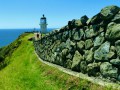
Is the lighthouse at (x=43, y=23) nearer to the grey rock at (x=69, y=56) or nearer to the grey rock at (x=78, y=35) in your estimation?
the grey rock at (x=69, y=56)

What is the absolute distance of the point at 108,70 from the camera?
9.89 metres

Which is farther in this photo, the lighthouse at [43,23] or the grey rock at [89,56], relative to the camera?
the lighthouse at [43,23]

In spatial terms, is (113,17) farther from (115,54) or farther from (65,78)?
(65,78)

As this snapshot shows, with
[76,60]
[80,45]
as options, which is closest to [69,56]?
[76,60]

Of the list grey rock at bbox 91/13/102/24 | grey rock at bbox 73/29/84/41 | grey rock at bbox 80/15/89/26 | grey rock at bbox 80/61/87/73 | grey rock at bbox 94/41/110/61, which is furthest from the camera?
grey rock at bbox 73/29/84/41

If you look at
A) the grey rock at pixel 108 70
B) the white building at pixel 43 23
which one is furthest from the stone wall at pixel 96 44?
the white building at pixel 43 23

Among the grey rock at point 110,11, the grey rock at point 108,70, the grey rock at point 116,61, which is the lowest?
the grey rock at point 108,70

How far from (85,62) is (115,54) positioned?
2.38 m

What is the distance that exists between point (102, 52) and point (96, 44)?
2.02 ft

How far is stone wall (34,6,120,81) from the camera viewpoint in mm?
9781

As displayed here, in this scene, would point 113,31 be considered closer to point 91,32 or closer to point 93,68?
point 91,32

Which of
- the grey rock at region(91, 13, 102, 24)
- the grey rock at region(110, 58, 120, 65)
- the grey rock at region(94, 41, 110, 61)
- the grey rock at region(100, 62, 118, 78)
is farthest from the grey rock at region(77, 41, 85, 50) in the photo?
the grey rock at region(110, 58, 120, 65)

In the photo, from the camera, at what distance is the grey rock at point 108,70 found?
31.5 feet

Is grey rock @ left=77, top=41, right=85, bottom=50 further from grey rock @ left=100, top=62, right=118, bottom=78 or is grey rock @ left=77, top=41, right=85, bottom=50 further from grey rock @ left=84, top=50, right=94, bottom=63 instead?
grey rock @ left=100, top=62, right=118, bottom=78
